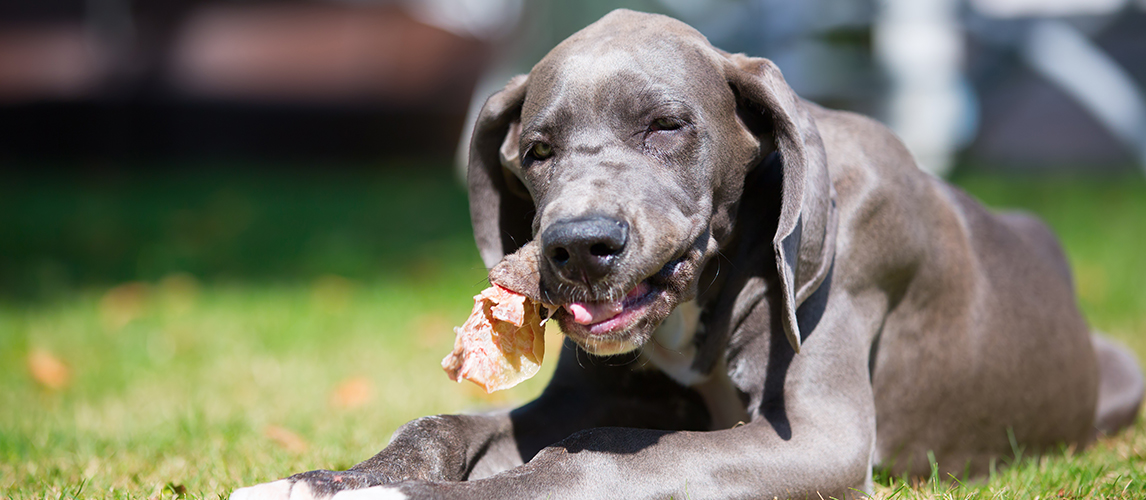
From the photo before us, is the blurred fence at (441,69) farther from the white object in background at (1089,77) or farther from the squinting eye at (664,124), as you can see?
the squinting eye at (664,124)

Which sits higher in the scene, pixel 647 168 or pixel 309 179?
pixel 647 168

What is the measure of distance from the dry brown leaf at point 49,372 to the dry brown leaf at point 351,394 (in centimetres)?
156

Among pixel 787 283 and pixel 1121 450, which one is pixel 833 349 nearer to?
pixel 787 283

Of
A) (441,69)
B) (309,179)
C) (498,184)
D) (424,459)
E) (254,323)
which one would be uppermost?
(498,184)

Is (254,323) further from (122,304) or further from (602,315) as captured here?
(602,315)

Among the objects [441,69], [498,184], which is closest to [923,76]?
[498,184]

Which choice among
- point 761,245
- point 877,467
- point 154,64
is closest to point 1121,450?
point 877,467

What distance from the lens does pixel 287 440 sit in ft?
13.8

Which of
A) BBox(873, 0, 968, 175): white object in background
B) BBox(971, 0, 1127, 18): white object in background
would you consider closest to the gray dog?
BBox(873, 0, 968, 175): white object in background

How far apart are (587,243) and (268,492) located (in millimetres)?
1139

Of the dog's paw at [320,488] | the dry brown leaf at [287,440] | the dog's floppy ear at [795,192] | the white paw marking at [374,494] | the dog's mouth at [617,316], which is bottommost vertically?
the dry brown leaf at [287,440]

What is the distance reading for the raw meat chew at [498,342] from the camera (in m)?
3.12

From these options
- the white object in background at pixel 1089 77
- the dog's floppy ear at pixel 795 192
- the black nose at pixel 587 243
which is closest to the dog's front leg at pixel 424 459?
the black nose at pixel 587 243

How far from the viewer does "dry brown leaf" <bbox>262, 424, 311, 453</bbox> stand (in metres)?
4.14
